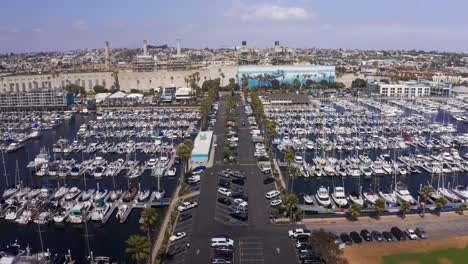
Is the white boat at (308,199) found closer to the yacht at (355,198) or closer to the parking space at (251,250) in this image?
the yacht at (355,198)

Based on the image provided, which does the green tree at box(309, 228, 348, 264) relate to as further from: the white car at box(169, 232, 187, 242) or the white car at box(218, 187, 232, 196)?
the white car at box(218, 187, 232, 196)

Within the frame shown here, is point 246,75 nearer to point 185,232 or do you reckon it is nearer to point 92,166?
point 92,166

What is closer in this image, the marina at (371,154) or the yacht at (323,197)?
the yacht at (323,197)

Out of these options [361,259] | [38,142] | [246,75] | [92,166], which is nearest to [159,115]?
[38,142]

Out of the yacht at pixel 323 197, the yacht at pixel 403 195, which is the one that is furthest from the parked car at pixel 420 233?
the yacht at pixel 323 197

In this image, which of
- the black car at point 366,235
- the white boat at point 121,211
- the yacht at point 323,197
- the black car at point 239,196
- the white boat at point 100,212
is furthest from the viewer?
the black car at point 239,196

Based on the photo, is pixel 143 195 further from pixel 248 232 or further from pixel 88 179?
pixel 248 232
